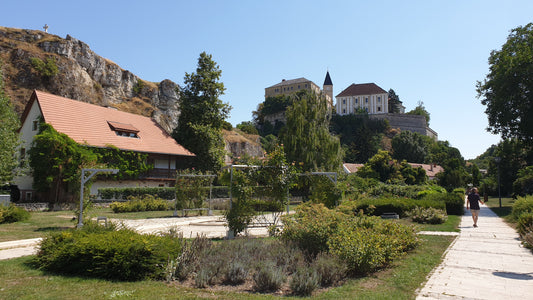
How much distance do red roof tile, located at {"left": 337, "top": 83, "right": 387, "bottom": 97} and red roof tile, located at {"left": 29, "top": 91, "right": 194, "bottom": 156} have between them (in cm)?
8798

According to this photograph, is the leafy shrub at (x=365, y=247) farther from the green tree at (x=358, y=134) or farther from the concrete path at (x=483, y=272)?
the green tree at (x=358, y=134)

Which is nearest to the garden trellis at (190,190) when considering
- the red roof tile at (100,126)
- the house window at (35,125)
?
the red roof tile at (100,126)

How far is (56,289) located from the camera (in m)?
5.71

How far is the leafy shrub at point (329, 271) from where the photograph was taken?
6.31 meters

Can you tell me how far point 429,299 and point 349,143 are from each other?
84296 millimetres

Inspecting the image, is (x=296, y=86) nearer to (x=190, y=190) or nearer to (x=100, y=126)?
(x=100, y=126)

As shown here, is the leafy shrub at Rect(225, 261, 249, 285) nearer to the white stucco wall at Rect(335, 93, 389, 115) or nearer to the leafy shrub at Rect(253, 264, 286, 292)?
the leafy shrub at Rect(253, 264, 286, 292)

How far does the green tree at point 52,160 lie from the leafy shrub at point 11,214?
7.84 metres

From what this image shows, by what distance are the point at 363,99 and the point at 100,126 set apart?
95065 mm

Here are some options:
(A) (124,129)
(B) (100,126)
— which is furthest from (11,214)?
(A) (124,129)

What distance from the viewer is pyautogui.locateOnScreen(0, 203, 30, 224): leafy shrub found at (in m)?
15.3

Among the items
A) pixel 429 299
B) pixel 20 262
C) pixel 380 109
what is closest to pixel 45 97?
pixel 20 262

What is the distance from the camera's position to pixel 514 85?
84.6 feet

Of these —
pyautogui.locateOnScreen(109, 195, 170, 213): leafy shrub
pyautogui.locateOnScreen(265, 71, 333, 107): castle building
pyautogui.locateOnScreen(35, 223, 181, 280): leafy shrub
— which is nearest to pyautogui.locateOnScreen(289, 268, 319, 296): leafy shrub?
pyautogui.locateOnScreen(35, 223, 181, 280): leafy shrub
